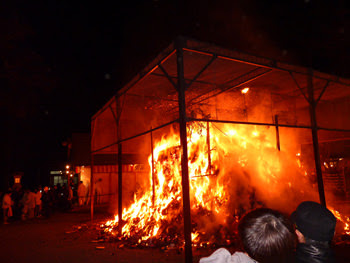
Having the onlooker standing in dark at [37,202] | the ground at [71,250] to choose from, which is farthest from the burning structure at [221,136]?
the onlooker standing in dark at [37,202]

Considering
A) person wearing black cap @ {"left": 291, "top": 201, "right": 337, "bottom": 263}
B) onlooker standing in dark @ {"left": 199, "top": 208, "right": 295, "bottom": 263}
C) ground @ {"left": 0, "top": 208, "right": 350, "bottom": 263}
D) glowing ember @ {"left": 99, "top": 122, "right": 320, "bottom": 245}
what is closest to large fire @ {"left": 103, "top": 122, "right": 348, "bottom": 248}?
glowing ember @ {"left": 99, "top": 122, "right": 320, "bottom": 245}

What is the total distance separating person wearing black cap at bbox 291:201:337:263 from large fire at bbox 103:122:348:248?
5.69 metres

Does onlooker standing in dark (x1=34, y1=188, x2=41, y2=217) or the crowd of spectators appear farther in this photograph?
onlooker standing in dark (x1=34, y1=188, x2=41, y2=217)

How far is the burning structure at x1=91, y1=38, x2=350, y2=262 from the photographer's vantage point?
23.8ft

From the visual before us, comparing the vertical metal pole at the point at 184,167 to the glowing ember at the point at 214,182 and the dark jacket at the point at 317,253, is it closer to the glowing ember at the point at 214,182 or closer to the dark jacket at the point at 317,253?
the glowing ember at the point at 214,182

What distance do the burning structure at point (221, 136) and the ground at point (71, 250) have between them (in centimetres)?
78

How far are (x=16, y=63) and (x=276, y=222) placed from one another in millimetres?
23442

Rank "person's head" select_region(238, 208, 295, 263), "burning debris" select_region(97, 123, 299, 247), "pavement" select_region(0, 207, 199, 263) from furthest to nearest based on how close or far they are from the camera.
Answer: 1. "burning debris" select_region(97, 123, 299, 247)
2. "pavement" select_region(0, 207, 199, 263)
3. "person's head" select_region(238, 208, 295, 263)

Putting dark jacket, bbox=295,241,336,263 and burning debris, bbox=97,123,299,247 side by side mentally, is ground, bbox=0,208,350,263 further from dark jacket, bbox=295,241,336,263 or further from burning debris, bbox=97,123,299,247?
dark jacket, bbox=295,241,336,263

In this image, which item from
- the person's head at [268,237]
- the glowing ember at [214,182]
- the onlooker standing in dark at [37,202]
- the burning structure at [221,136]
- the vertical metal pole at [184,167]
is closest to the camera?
the person's head at [268,237]

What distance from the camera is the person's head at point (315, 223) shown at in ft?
5.72

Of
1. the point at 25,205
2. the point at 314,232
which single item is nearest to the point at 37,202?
the point at 25,205

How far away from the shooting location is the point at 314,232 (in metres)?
1.75

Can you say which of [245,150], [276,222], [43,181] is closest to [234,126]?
[245,150]
